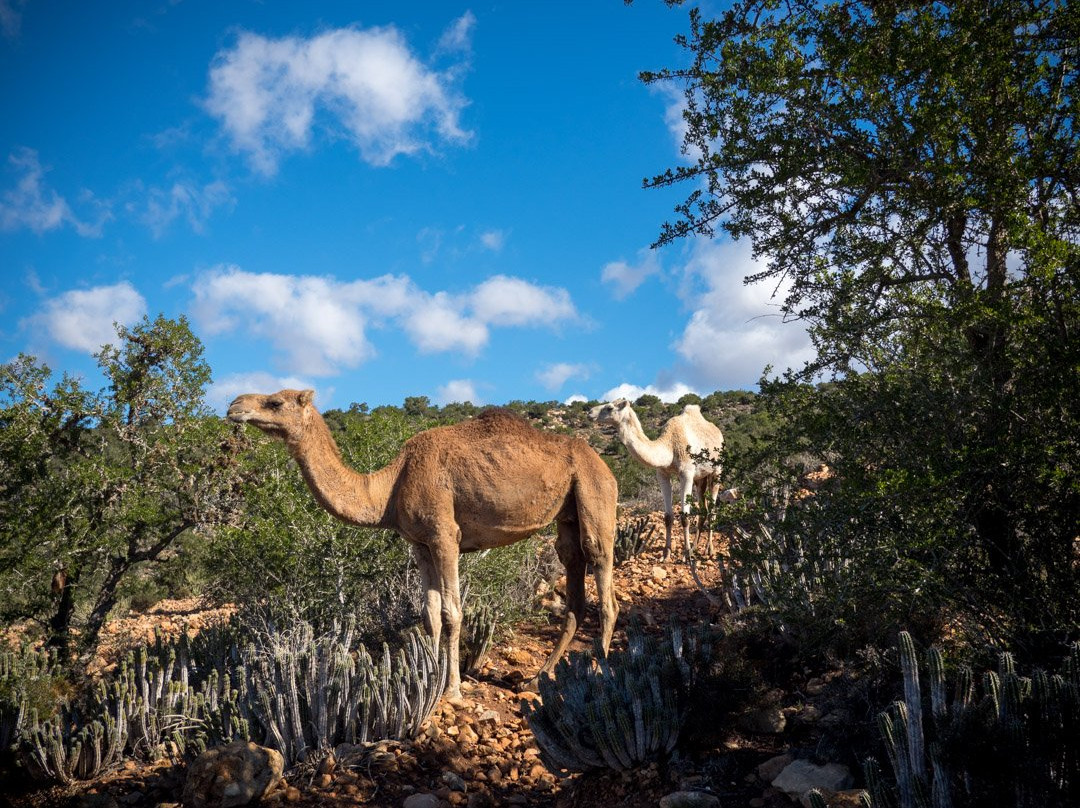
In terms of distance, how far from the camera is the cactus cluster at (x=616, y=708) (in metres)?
4.55

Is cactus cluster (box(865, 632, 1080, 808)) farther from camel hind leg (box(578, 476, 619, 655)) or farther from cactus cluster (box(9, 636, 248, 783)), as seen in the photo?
cactus cluster (box(9, 636, 248, 783))

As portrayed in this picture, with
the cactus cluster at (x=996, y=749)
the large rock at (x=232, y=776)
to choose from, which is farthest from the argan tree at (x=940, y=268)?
the large rock at (x=232, y=776)

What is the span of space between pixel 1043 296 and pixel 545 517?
4.54 m

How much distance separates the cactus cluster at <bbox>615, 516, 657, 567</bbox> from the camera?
498 inches

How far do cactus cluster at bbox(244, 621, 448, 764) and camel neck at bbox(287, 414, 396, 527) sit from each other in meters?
1.13

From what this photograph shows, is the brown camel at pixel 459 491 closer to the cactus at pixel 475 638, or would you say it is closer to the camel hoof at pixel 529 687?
the camel hoof at pixel 529 687

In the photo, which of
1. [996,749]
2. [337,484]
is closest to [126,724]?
[337,484]

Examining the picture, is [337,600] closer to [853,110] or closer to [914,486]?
[914,486]

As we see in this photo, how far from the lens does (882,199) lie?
5520 mm

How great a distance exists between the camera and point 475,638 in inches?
300

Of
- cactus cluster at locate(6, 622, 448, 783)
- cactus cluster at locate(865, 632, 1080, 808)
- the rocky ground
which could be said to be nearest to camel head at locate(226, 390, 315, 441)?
cactus cluster at locate(6, 622, 448, 783)

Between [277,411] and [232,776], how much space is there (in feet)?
Answer: 9.34

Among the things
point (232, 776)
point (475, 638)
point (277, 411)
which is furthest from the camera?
point (475, 638)

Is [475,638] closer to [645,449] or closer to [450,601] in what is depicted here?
[450,601]
